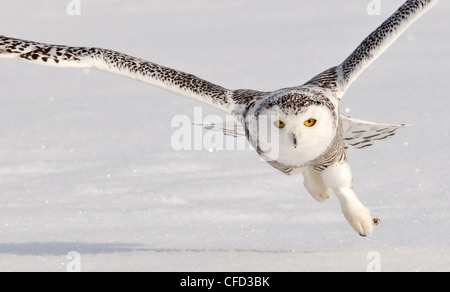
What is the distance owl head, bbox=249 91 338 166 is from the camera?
43.4 feet

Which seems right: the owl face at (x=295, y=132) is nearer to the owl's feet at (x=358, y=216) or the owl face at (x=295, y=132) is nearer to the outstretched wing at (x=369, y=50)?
the owl's feet at (x=358, y=216)

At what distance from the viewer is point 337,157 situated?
1444cm

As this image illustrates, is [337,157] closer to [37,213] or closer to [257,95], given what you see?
[257,95]

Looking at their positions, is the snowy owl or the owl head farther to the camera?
the snowy owl

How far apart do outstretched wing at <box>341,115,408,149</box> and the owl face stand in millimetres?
1103

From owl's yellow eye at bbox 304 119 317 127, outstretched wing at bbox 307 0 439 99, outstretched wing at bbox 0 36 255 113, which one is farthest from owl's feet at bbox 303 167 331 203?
owl's yellow eye at bbox 304 119 317 127

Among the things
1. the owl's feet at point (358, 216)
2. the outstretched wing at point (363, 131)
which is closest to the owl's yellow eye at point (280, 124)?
the outstretched wing at point (363, 131)

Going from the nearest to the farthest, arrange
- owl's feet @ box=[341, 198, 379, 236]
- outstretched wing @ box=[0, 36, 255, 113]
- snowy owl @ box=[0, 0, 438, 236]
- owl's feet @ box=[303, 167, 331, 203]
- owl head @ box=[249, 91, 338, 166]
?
owl head @ box=[249, 91, 338, 166] < snowy owl @ box=[0, 0, 438, 236] < owl's feet @ box=[341, 198, 379, 236] < outstretched wing @ box=[0, 36, 255, 113] < owl's feet @ box=[303, 167, 331, 203]

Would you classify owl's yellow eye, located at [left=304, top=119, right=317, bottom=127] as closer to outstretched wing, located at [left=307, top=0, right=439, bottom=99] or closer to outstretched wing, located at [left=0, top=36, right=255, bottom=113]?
outstretched wing, located at [left=307, top=0, right=439, bottom=99]

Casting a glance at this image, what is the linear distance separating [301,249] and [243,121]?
1705 mm

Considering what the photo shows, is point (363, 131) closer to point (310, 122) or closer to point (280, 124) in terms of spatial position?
point (310, 122)

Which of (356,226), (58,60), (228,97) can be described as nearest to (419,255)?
(356,226)

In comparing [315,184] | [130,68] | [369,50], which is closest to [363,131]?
[315,184]

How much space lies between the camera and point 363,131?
598 inches
